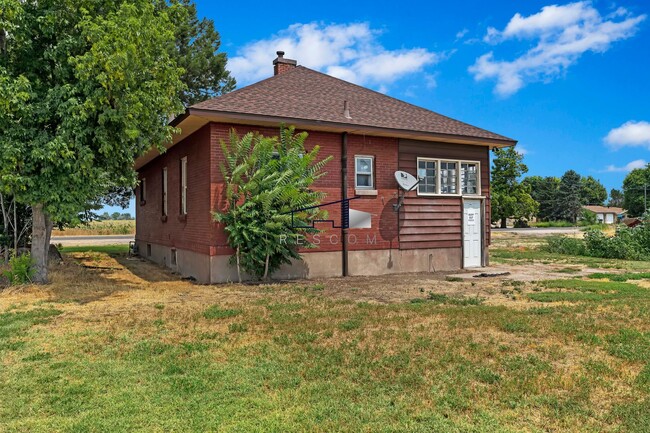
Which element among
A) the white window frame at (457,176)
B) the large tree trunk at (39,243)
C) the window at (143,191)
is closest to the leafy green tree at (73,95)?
the large tree trunk at (39,243)

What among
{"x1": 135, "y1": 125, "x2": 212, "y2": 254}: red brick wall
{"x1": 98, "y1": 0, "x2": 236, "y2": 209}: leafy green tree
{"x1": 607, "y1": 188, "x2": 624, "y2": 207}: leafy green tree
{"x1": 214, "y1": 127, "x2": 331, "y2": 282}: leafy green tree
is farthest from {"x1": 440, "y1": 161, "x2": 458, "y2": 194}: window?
{"x1": 607, "y1": 188, "x2": 624, "y2": 207}: leafy green tree

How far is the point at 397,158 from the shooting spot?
13445mm

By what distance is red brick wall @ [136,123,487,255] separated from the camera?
11.2m

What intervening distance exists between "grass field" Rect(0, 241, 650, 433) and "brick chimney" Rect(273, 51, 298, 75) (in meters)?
9.27

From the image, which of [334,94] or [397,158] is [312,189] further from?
[334,94]

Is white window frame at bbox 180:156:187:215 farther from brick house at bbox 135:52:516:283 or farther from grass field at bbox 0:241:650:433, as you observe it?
grass field at bbox 0:241:650:433

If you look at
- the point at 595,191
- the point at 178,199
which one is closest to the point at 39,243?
the point at 178,199

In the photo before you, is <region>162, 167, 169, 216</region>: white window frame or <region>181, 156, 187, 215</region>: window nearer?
<region>181, 156, 187, 215</region>: window

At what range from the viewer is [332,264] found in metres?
12.6

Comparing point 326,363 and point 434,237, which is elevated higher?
point 434,237

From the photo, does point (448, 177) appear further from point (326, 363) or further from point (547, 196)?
point (547, 196)

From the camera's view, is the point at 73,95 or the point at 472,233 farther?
the point at 472,233

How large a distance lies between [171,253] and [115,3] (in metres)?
7.84

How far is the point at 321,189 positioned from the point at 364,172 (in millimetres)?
1503
